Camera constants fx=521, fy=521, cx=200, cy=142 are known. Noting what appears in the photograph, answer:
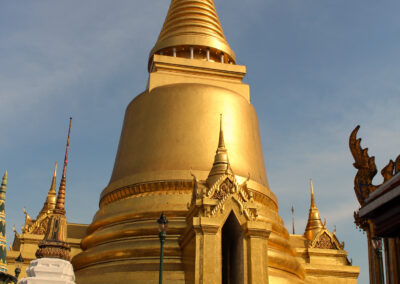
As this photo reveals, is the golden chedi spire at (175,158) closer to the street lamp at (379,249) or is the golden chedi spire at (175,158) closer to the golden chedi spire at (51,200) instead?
the golden chedi spire at (51,200)

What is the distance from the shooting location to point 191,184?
1725 cm

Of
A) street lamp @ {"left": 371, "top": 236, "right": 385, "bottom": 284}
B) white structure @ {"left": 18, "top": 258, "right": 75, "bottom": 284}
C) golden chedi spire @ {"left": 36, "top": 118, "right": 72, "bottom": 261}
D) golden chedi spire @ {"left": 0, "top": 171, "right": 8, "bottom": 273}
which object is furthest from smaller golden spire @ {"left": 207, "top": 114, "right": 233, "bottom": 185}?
white structure @ {"left": 18, "top": 258, "right": 75, "bottom": 284}

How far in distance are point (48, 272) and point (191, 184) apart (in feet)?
31.1

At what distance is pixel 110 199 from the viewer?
61.1 ft

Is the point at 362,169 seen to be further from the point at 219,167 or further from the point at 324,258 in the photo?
the point at 324,258

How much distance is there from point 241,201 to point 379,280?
18.5 feet

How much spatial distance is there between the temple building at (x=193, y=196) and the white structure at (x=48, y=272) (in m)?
5.58

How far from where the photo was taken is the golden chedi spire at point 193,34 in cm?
2216

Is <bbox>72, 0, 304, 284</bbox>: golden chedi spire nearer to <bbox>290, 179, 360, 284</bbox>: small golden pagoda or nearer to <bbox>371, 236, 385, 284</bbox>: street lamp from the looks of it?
<bbox>290, 179, 360, 284</bbox>: small golden pagoda

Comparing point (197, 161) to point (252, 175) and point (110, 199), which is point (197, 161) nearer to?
point (252, 175)

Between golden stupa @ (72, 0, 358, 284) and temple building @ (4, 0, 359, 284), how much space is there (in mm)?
38

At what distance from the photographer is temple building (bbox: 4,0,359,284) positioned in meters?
14.2

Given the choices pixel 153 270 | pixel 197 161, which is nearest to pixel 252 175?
pixel 197 161

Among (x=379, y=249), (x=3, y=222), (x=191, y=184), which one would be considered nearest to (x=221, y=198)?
(x=191, y=184)
